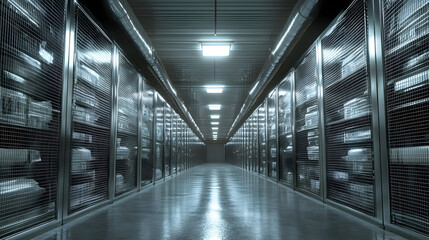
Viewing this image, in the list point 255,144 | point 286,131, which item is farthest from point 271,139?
point 255,144

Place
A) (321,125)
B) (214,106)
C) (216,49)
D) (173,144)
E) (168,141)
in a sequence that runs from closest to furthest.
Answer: (321,125), (216,49), (168,141), (173,144), (214,106)

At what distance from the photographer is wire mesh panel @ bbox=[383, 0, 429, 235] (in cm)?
331

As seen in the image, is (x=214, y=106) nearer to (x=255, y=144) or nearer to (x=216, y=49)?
(x=255, y=144)

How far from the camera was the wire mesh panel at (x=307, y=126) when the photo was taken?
22.5ft

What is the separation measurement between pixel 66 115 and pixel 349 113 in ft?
14.0

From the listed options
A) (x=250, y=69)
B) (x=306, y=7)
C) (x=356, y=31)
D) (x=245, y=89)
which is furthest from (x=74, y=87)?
(x=245, y=89)

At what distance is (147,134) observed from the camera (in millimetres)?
10000

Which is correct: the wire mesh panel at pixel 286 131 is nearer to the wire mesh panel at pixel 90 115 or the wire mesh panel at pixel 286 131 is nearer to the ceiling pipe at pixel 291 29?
the ceiling pipe at pixel 291 29

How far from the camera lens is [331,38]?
588 centimetres

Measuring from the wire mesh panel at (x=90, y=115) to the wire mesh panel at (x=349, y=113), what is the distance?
4.19 m

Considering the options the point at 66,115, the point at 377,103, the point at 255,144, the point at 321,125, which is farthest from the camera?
the point at 255,144

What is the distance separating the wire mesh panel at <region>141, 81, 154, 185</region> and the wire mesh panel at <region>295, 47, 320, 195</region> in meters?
4.35

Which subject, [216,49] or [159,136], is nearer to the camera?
[216,49]

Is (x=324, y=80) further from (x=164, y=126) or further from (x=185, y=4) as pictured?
(x=164, y=126)
